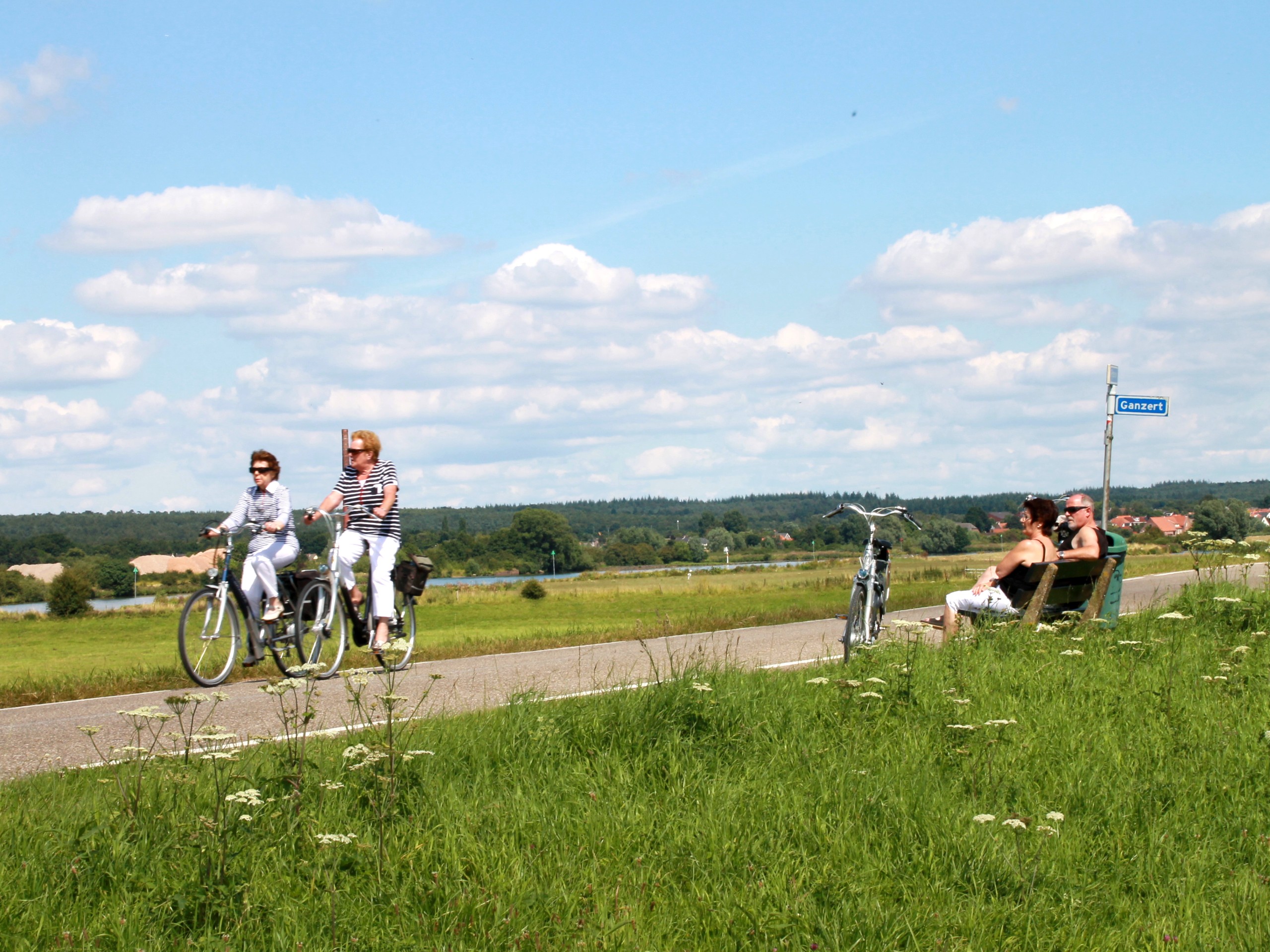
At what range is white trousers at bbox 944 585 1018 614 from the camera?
10.2m

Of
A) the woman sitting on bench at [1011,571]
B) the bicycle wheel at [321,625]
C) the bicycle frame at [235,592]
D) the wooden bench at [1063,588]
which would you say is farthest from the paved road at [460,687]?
the wooden bench at [1063,588]

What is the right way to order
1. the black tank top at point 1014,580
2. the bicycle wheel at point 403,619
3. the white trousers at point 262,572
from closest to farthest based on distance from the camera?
1. the white trousers at point 262,572
2. the black tank top at point 1014,580
3. the bicycle wheel at point 403,619

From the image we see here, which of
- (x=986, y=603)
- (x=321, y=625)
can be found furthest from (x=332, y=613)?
(x=986, y=603)

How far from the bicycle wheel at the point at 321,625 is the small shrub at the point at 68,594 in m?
25.4

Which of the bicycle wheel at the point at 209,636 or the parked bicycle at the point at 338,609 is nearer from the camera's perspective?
the bicycle wheel at the point at 209,636

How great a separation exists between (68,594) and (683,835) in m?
34.5

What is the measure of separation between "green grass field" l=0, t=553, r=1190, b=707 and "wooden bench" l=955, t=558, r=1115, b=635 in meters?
3.42

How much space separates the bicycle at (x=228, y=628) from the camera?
979 cm

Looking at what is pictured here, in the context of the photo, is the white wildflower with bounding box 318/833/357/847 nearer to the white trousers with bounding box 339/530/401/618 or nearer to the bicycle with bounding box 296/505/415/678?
the bicycle with bounding box 296/505/415/678

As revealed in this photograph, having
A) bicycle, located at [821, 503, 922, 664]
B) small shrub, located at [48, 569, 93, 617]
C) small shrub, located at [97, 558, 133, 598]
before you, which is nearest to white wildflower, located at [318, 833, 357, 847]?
bicycle, located at [821, 503, 922, 664]

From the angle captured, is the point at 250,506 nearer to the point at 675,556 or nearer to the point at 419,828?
the point at 419,828

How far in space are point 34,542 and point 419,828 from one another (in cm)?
7509

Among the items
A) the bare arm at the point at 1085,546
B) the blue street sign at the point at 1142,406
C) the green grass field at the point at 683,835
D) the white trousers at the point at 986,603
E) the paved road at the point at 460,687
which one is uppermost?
the blue street sign at the point at 1142,406

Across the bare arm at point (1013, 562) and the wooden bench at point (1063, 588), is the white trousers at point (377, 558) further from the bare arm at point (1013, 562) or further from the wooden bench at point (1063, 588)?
the wooden bench at point (1063, 588)
